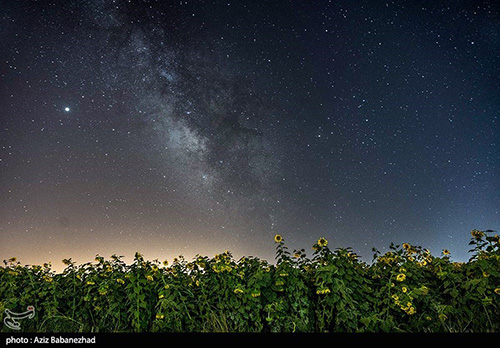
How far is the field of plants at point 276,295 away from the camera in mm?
4363

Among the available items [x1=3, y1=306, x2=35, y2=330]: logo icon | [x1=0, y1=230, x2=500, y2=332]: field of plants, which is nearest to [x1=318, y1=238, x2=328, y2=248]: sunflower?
[x1=0, y1=230, x2=500, y2=332]: field of plants

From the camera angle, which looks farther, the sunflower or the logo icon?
the sunflower

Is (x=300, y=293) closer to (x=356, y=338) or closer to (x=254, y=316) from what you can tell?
(x=254, y=316)

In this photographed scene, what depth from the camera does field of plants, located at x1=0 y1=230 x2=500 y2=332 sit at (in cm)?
436

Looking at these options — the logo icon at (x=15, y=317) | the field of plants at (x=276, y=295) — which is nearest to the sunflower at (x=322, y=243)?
the field of plants at (x=276, y=295)

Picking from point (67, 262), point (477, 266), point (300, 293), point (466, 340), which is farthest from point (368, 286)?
point (67, 262)

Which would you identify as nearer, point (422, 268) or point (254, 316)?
point (254, 316)

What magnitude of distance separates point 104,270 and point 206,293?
5.43 feet

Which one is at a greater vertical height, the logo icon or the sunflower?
the sunflower

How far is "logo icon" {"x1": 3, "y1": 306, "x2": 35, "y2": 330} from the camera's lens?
4.68 meters

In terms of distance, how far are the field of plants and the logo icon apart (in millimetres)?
67

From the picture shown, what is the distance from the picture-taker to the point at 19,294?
511 centimetres

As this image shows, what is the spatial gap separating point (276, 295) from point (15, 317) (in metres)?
3.65

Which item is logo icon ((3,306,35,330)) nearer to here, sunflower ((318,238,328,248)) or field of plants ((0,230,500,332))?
field of plants ((0,230,500,332))
